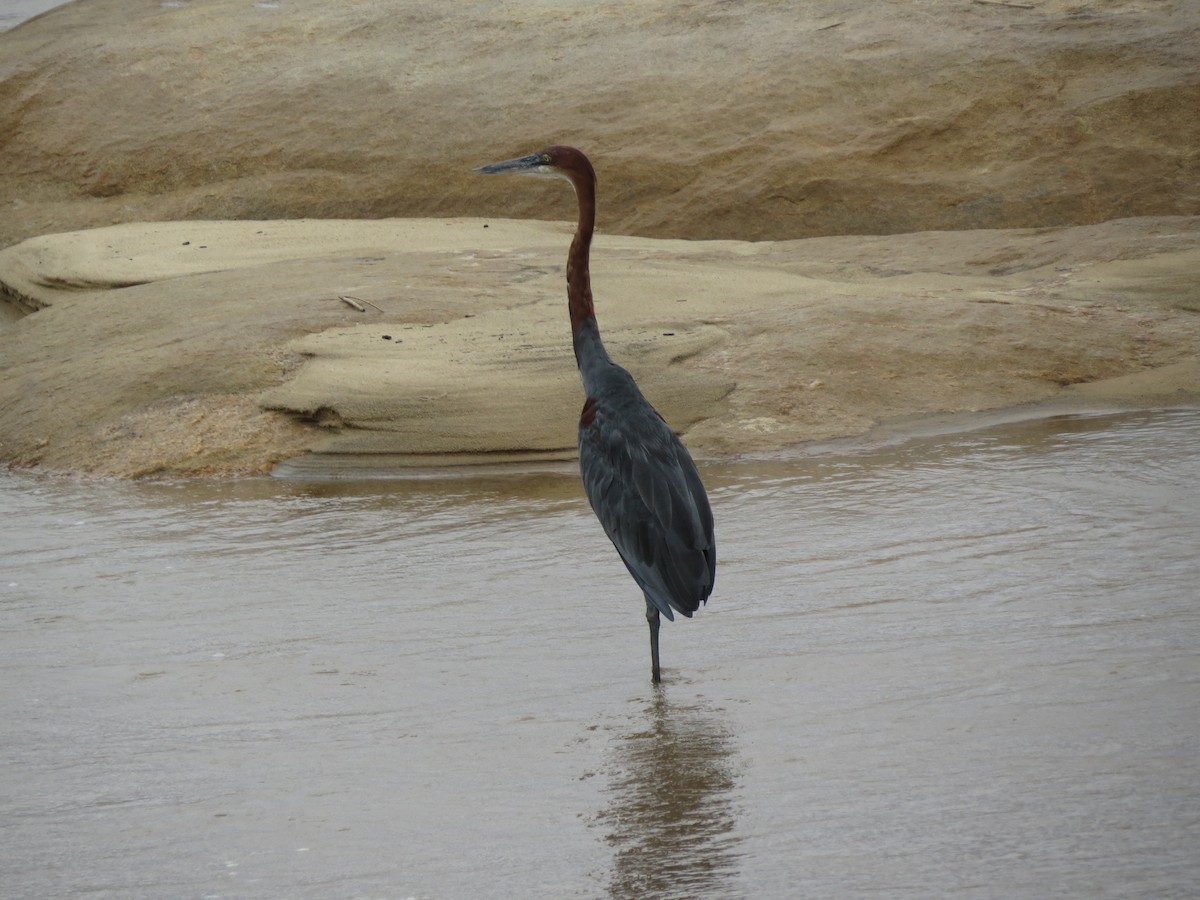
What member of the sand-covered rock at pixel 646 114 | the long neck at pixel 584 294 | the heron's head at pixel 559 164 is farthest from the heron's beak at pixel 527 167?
the sand-covered rock at pixel 646 114

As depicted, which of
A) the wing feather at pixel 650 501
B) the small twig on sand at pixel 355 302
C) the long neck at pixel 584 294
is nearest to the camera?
the wing feather at pixel 650 501

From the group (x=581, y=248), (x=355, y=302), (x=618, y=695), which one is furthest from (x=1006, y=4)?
(x=618, y=695)

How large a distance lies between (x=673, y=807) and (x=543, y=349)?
4.23 metres

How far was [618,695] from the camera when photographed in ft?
14.1

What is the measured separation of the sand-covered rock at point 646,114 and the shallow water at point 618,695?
474 centimetres

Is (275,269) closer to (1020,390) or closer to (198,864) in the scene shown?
(1020,390)

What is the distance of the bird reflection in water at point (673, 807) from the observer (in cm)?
318

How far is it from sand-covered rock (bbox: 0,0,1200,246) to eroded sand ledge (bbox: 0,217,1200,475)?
146 cm

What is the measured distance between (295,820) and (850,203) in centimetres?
828

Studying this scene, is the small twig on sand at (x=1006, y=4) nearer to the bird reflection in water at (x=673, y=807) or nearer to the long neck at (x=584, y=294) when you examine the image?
the long neck at (x=584, y=294)

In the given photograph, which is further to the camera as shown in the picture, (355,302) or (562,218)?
(562,218)

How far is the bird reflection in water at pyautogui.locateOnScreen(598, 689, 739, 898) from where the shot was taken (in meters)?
3.18

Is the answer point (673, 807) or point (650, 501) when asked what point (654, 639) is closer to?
point (650, 501)

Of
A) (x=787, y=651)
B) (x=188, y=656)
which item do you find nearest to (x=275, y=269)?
(x=188, y=656)
